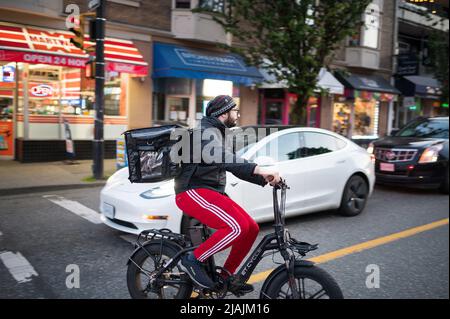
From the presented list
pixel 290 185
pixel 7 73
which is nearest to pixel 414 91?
pixel 290 185

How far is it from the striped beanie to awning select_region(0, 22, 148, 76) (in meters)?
1.10

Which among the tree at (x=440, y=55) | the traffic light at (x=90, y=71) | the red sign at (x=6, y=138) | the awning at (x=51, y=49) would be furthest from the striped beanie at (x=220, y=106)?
the tree at (x=440, y=55)

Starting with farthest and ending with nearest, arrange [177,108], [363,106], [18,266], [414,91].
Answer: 1. [414,91]
2. [363,106]
3. [177,108]
4. [18,266]

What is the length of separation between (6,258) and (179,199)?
1.49 metres

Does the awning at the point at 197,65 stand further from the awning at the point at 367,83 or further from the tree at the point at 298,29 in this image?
the awning at the point at 367,83

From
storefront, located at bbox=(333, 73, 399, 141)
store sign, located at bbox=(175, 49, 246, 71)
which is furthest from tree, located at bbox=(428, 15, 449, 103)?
store sign, located at bbox=(175, 49, 246, 71)

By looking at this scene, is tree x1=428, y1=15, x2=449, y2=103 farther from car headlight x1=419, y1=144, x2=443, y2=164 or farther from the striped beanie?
the striped beanie

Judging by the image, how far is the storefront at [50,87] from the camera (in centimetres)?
263

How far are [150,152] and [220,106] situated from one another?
20.9 inches

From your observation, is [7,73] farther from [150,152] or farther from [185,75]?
[185,75]

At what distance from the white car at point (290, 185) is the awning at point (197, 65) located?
6943 millimetres

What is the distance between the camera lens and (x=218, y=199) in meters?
2.81

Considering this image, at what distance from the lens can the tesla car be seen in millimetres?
8633
